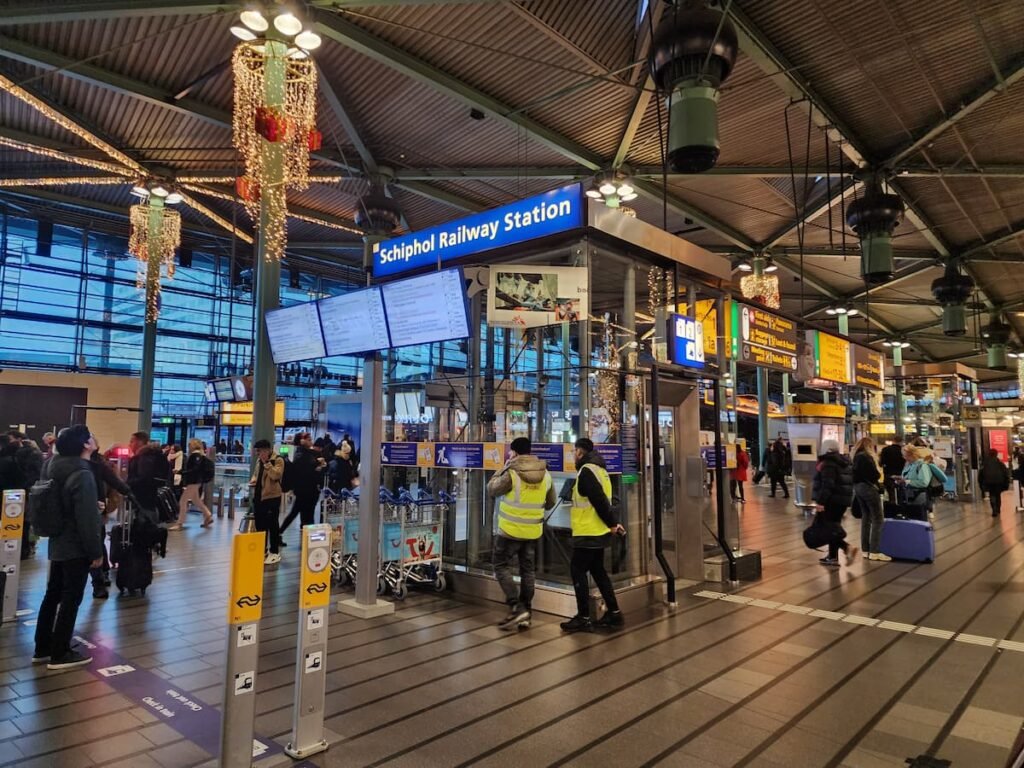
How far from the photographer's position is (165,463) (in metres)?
6.99

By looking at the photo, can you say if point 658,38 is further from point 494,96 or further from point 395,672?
point 395,672

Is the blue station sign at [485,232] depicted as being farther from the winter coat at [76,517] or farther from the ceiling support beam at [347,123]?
the ceiling support beam at [347,123]

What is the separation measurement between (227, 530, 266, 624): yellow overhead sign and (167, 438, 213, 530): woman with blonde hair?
9399mm

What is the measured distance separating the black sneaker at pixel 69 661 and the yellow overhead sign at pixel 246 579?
2276 millimetres

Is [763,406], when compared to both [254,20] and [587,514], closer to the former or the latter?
[587,514]

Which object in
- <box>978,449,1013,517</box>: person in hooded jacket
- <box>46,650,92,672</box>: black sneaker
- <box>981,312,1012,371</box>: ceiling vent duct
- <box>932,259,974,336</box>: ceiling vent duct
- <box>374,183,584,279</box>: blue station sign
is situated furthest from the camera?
<box>981,312,1012,371</box>: ceiling vent duct

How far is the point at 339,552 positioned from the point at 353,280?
769 inches

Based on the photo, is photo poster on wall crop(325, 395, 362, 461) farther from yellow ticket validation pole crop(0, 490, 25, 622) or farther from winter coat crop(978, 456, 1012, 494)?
winter coat crop(978, 456, 1012, 494)

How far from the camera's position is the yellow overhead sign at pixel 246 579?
277cm

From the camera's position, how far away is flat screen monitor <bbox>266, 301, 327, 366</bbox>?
6242 mm

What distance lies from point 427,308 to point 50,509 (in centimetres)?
292

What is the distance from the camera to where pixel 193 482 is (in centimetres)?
1126

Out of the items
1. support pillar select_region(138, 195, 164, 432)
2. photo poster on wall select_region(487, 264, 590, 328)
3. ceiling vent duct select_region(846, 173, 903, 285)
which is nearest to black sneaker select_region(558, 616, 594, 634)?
photo poster on wall select_region(487, 264, 590, 328)

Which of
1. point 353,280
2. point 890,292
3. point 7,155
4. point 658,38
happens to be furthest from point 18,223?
point 890,292
